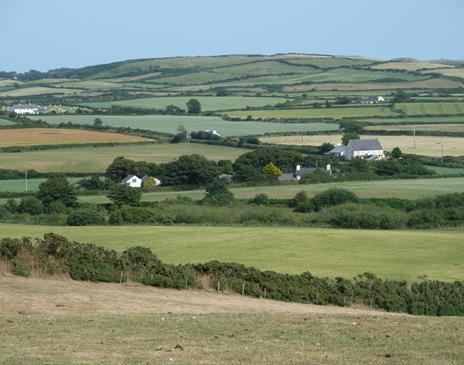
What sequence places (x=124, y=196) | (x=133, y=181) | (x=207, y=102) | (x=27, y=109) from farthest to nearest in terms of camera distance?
1. (x=207, y=102)
2. (x=27, y=109)
3. (x=133, y=181)
4. (x=124, y=196)

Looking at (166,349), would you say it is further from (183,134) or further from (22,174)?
(183,134)

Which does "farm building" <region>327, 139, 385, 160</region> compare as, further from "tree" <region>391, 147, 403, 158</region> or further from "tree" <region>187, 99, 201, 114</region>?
"tree" <region>187, 99, 201, 114</region>

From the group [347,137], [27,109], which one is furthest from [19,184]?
[27,109]

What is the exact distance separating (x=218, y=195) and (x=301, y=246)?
15617mm

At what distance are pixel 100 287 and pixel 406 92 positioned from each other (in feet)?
398

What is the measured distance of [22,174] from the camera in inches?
2721

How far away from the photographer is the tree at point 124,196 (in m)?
52.7

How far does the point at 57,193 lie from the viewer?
2133 inches

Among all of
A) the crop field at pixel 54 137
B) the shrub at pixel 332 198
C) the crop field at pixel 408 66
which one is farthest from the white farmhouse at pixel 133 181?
the crop field at pixel 408 66

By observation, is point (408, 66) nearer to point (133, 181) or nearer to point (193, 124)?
point (193, 124)

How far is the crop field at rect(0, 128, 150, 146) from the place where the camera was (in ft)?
286

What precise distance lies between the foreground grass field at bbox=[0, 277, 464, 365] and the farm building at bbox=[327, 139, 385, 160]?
55142 mm

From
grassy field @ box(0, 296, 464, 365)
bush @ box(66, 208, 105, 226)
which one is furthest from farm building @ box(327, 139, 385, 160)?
grassy field @ box(0, 296, 464, 365)

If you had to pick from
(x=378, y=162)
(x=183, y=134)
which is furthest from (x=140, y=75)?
(x=378, y=162)
